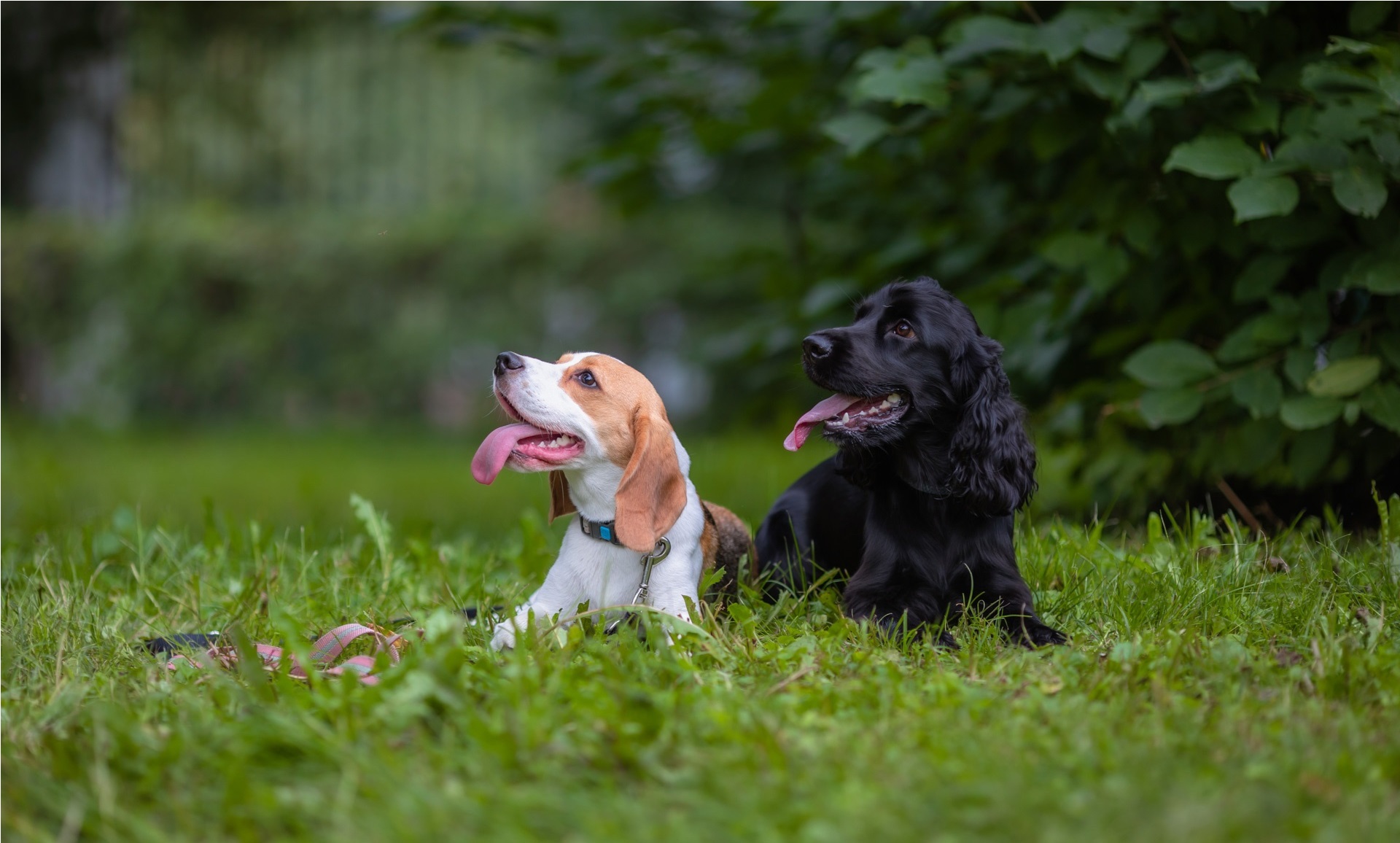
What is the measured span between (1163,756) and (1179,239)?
276 cm

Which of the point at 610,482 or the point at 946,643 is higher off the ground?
the point at 610,482

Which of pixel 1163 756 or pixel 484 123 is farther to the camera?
pixel 484 123

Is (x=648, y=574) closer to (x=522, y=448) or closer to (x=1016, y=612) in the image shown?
(x=522, y=448)

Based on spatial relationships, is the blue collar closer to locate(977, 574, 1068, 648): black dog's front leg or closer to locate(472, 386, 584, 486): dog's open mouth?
locate(472, 386, 584, 486): dog's open mouth

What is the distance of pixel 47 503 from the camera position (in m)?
5.55

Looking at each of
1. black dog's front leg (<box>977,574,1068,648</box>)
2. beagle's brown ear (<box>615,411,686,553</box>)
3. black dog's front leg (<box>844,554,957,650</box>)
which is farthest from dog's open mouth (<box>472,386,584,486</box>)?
→ black dog's front leg (<box>977,574,1068,648</box>)

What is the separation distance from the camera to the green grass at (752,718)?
197cm

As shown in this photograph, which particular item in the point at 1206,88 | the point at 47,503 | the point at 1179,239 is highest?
the point at 1206,88

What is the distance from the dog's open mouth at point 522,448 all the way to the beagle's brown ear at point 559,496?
0.77ft

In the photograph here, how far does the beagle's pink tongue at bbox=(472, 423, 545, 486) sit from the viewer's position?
119 inches

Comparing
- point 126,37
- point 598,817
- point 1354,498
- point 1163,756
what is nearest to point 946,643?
point 1163,756

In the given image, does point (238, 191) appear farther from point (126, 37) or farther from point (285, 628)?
point (285, 628)

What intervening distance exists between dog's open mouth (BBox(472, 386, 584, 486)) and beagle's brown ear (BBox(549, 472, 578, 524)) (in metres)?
0.23

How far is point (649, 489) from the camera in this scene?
10.2ft
